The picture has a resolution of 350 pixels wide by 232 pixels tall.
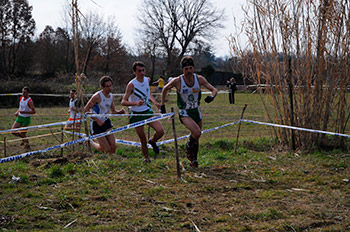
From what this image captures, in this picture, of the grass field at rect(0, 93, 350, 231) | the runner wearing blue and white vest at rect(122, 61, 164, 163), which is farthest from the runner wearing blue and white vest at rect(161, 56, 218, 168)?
the runner wearing blue and white vest at rect(122, 61, 164, 163)

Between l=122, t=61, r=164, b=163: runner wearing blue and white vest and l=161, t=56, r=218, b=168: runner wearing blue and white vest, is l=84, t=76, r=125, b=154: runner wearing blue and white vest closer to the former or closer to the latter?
l=122, t=61, r=164, b=163: runner wearing blue and white vest

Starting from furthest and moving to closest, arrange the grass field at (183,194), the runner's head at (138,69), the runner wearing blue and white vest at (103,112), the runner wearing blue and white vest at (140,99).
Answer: the runner wearing blue and white vest at (103,112) → the runner's head at (138,69) → the runner wearing blue and white vest at (140,99) → the grass field at (183,194)

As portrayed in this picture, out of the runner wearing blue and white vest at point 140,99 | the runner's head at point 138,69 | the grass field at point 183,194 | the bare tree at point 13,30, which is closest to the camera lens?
the grass field at point 183,194

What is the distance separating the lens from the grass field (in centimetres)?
390

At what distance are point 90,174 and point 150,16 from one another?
4752 centimetres

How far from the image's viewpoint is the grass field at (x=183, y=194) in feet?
12.8

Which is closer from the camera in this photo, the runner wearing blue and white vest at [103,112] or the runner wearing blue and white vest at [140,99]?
the runner wearing blue and white vest at [140,99]

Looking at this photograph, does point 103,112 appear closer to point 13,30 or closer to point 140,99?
point 140,99

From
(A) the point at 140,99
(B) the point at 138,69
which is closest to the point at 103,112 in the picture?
(A) the point at 140,99

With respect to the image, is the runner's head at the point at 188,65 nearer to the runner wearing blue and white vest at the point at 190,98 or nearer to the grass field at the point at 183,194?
the runner wearing blue and white vest at the point at 190,98

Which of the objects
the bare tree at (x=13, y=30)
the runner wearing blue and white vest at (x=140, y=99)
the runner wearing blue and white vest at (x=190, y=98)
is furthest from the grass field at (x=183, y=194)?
the bare tree at (x=13, y=30)

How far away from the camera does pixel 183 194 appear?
16.1ft

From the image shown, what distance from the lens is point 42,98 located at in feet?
87.5

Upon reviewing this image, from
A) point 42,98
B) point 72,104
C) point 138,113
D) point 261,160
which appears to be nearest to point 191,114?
point 138,113
